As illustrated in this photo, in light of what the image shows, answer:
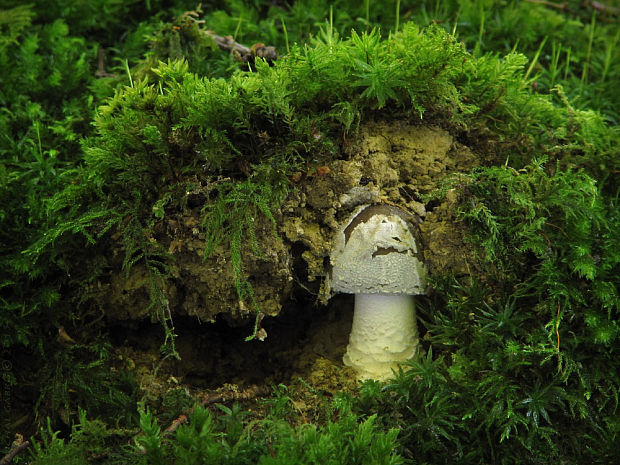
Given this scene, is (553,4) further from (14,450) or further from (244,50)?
(14,450)

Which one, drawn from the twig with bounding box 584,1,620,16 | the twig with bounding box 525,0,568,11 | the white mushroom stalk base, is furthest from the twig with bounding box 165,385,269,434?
the twig with bounding box 584,1,620,16

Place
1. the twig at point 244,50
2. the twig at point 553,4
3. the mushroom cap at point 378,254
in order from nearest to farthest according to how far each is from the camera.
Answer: the mushroom cap at point 378,254 → the twig at point 244,50 → the twig at point 553,4

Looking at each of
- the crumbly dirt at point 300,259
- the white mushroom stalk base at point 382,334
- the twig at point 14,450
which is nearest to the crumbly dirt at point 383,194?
the crumbly dirt at point 300,259

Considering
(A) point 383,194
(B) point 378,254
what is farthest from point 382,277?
(A) point 383,194

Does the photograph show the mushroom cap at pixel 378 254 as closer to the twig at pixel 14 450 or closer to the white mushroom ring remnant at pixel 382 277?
the white mushroom ring remnant at pixel 382 277

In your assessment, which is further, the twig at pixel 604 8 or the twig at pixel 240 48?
the twig at pixel 604 8

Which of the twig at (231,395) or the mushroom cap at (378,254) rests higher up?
the mushroom cap at (378,254)

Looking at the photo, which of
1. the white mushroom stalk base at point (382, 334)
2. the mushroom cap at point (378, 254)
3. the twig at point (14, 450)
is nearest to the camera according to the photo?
the twig at point (14, 450)
